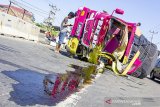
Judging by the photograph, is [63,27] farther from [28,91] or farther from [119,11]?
[28,91]

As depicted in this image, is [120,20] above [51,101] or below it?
above

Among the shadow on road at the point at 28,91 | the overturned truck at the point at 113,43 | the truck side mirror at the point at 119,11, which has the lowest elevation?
the shadow on road at the point at 28,91

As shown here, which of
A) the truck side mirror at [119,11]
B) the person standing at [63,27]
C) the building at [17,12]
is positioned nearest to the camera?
the truck side mirror at [119,11]

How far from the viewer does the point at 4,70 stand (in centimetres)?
588

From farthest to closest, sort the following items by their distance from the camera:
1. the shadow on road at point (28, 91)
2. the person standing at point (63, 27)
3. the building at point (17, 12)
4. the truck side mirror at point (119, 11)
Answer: the building at point (17, 12) < the person standing at point (63, 27) < the truck side mirror at point (119, 11) < the shadow on road at point (28, 91)

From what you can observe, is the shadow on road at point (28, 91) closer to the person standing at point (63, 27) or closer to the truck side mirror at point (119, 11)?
the truck side mirror at point (119, 11)

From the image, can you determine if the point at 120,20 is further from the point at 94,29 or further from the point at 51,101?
the point at 51,101

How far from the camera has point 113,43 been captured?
14.0 metres

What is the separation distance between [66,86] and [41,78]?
2.03 feet

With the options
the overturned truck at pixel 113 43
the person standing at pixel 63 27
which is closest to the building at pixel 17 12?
the person standing at pixel 63 27

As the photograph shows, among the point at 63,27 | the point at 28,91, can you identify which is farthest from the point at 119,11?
the point at 28,91

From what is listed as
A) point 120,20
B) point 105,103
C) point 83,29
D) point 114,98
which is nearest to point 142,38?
point 120,20

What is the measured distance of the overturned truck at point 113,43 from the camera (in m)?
13.3

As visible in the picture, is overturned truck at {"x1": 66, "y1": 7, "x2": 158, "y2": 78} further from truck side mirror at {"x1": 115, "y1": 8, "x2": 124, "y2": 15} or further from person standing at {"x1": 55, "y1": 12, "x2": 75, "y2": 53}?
person standing at {"x1": 55, "y1": 12, "x2": 75, "y2": 53}
